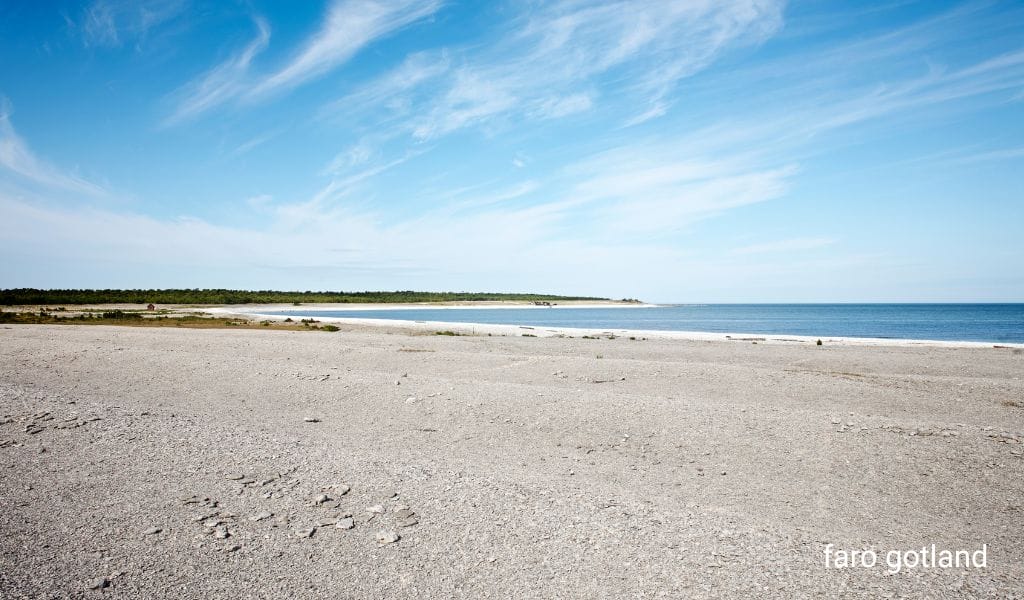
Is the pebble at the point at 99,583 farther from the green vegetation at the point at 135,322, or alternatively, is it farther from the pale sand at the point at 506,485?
the green vegetation at the point at 135,322

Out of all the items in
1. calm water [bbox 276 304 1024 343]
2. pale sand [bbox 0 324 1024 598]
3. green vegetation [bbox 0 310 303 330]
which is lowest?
calm water [bbox 276 304 1024 343]

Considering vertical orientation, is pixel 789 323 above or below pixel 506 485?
below

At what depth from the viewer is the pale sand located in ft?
13.1

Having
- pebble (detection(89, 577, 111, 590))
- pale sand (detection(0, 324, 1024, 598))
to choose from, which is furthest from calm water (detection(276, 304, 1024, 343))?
pebble (detection(89, 577, 111, 590))

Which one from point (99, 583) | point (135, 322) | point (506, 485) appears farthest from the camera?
point (135, 322)

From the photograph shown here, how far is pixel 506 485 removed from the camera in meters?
5.91

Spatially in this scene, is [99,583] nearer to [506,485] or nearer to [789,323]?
[506,485]

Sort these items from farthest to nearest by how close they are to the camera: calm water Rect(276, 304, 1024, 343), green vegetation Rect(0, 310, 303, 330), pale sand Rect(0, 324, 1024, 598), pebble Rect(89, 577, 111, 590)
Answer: calm water Rect(276, 304, 1024, 343) < green vegetation Rect(0, 310, 303, 330) < pale sand Rect(0, 324, 1024, 598) < pebble Rect(89, 577, 111, 590)

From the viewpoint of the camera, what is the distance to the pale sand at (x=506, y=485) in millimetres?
3992

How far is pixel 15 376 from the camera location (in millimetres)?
13078

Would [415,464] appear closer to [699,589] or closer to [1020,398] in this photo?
[699,589]

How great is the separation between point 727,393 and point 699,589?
876cm

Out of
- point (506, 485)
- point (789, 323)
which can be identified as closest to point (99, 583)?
point (506, 485)

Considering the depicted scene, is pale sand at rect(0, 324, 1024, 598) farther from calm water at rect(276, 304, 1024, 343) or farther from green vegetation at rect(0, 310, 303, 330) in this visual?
calm water at rect(276, 304, 1024, 343)
